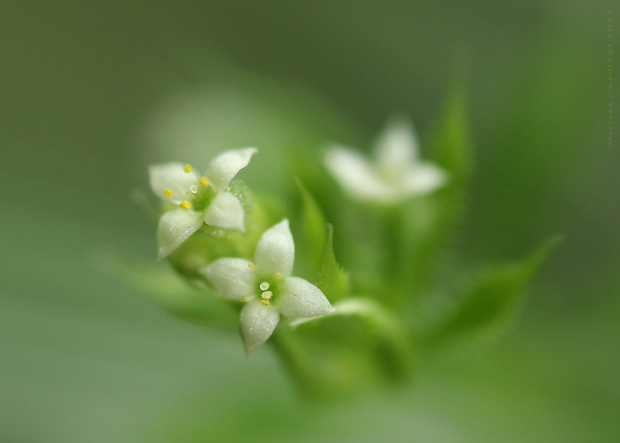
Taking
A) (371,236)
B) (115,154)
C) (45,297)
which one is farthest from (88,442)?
(115,154)

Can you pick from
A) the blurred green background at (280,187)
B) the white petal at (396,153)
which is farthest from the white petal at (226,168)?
the white petal at (396,153)

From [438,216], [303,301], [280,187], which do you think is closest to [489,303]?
[438,216]

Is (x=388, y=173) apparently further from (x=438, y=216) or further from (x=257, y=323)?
(x=257, y=323)

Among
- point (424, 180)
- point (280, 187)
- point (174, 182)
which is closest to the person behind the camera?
point (174, 182)

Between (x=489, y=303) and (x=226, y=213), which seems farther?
(x=489, y=303)

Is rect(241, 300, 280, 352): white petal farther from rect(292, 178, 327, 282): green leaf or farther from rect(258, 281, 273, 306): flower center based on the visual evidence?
rect(292, 178, 327, 282): green leaf

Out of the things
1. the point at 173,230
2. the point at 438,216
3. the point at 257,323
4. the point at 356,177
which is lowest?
the point at 257,323
